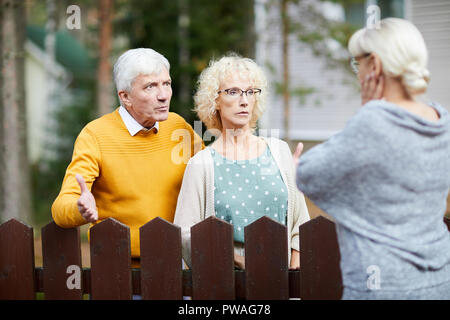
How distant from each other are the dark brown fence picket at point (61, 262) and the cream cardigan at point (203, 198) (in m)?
0.51

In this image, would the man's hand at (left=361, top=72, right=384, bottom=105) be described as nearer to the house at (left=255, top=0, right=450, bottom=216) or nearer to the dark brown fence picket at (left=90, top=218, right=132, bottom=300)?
the dark brown fence picket at (left=90, top=218, right=132, bottom=300)

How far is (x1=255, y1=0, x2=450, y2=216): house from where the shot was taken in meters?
8.67

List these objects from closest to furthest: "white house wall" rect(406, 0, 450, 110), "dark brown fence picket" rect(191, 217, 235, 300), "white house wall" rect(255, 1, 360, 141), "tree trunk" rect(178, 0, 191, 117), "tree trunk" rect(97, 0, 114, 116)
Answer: "dark brown fence picket" rect(191, 217, 235, 300), "tree trunk" rect(97, 0, 114, 116), "white house wall" rect(406, 0, 450, 110), "white house wall" rect(255, 1, 360, 141), "tree trunk" rect(178, 0, 191, 117)

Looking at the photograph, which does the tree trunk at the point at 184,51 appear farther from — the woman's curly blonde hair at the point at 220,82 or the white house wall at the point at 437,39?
the woman's curly blonde hair at the point at 220,82

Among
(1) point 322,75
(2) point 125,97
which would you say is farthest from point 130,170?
(1) point 322,75

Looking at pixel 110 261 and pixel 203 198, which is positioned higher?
pixel 203 198

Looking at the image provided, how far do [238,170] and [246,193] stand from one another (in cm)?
12

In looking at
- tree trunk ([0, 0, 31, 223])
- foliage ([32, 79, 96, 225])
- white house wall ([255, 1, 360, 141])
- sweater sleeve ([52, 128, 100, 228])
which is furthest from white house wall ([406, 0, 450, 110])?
foliage ([32, 79, 96, 225])

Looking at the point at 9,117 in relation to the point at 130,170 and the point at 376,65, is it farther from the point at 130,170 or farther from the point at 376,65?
the point at 376,65

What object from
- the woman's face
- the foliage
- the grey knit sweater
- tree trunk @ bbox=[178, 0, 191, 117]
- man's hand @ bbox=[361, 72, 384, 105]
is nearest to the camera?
the grey knit sweater

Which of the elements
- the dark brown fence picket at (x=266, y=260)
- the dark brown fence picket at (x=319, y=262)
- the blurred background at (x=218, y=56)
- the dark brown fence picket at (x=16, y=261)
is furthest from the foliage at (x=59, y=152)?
the dark brown fence picket at (x=319, y=262)

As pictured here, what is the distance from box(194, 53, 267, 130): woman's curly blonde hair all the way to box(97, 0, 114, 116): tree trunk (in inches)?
216

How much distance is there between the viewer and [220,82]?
2688 millimetres
